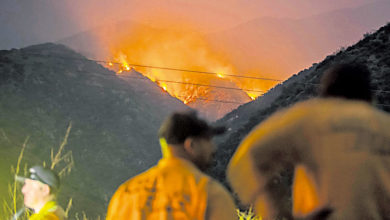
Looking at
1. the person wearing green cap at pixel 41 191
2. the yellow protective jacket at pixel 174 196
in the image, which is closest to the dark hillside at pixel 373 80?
the person wearing green cap at pixel 41 191

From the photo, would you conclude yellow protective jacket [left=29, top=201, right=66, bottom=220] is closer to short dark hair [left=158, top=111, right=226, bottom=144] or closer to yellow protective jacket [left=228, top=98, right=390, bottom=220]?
short dark hair [left=158, top=111, right=226, bottom=144]

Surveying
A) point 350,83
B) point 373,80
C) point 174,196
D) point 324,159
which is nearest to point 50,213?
point 174,196

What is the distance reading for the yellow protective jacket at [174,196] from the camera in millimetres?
2117

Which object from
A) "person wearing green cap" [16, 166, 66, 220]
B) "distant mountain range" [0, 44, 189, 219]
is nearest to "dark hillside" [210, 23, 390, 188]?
"person wearing green cap" [16, 166, 66, 220]

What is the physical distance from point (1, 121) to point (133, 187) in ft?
282

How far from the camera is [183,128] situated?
221 centimetres

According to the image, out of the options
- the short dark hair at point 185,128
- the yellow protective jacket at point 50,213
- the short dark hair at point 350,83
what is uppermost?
the short dark hair at point 350,83

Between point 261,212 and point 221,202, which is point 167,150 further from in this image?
point 261,212

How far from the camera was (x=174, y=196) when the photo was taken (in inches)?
86.8

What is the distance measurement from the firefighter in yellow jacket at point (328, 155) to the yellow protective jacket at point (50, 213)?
158 cm

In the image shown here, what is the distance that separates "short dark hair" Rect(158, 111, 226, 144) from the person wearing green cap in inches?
57.8

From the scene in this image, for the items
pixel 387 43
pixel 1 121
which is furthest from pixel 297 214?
pixel 1 121

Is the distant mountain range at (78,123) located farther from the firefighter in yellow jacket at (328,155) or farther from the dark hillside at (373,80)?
the firefighter in yellow jacket at (328,155)

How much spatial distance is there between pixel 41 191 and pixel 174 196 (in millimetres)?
1571
